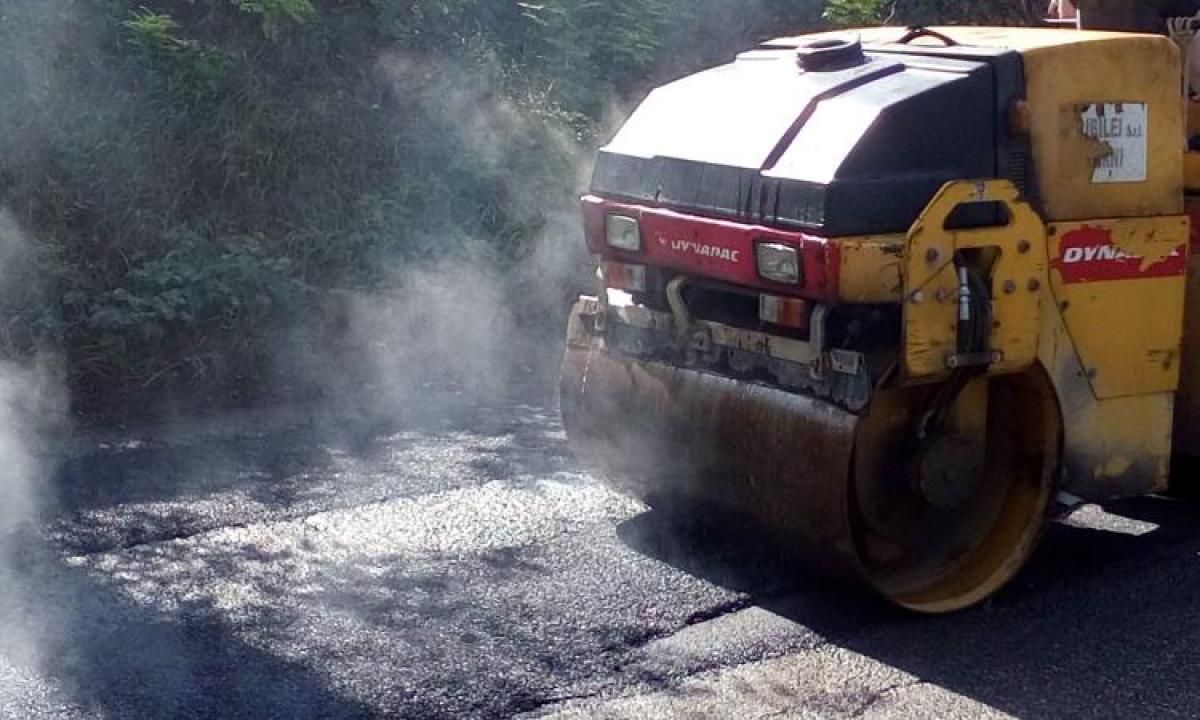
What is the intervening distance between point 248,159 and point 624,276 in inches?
154

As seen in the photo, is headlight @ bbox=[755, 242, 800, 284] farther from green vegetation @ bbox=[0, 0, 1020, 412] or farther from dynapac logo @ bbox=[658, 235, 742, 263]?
green vegetation @ bbox=[0, 0, 1020, 412]

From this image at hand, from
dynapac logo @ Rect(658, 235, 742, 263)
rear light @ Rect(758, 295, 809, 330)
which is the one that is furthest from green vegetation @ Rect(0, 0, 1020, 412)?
rear light @ Rect(758, 295, 809, 330)

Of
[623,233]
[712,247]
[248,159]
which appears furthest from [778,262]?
[248,159]

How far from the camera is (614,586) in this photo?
506 cm

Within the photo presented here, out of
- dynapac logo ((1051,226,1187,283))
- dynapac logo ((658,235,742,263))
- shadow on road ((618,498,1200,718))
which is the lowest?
shadow on road ((618,498,1200,718))

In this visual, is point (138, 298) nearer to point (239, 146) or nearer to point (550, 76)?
point (239, 146)

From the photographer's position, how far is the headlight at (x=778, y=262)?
15.3 feet

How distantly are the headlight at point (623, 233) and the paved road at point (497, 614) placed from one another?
3.10 feet

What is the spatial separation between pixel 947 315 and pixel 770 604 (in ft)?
3.35

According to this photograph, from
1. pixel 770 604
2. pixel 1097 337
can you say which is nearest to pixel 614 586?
pixel 770 604

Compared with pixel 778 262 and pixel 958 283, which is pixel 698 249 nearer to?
pixel 778 262

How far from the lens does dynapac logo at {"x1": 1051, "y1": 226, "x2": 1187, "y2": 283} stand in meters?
4.89

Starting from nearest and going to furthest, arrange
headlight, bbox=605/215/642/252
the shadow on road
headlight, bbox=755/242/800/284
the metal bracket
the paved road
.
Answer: the paved road < the shadow on road < the metal bracket < headlight, bbox=755/242/800/284 < headlight, bbox=605/215/642/252

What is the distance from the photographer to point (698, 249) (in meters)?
5.08
